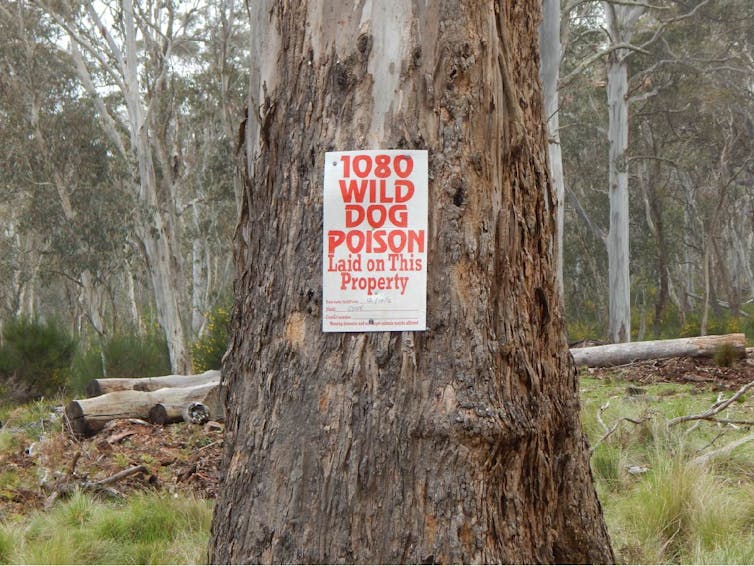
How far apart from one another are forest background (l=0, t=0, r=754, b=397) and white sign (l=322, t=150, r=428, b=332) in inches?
443

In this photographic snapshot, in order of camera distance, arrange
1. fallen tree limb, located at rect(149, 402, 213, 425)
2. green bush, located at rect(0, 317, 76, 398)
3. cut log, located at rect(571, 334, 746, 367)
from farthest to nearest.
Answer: green bush, located at rect(0, 317, 76, 398)
cut log, located at rect(571, 334, 746, 367)
fallen tree limb, located at rect(149, 402, 213, 425)

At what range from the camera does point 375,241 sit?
6.81ft

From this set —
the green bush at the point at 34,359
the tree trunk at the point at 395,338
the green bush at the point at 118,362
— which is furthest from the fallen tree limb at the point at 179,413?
the green bush at the point at 34,359

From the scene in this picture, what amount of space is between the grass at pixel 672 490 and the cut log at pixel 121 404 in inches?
137

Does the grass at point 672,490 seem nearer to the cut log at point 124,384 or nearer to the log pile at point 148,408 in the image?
the log pile at point 148,408

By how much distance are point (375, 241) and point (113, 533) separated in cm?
260

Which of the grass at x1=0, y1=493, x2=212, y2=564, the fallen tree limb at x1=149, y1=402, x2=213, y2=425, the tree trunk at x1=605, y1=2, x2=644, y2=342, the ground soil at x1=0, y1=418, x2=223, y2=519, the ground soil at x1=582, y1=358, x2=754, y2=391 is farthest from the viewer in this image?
the tree trunk at x1=605, y1=2, x2=644, y2=342

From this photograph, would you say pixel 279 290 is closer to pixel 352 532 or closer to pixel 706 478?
pixel 352 532

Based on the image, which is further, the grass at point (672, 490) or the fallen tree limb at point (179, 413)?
the fallen tree limb at point (179, 413)

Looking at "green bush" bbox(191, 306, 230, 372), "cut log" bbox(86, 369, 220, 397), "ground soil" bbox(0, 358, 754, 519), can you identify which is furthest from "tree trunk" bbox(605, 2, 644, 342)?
"cut log" bbox(86, 369, 220, 397)

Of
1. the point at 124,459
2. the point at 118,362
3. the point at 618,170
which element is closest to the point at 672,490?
the point at 124,459

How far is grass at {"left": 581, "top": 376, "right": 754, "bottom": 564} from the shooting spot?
3.47 meters

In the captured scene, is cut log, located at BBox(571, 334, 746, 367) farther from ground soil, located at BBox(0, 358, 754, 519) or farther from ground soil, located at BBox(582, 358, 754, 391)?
ground soil, located at BBox(0, 358, 754, 519)

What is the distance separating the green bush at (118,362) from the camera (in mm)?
13680
